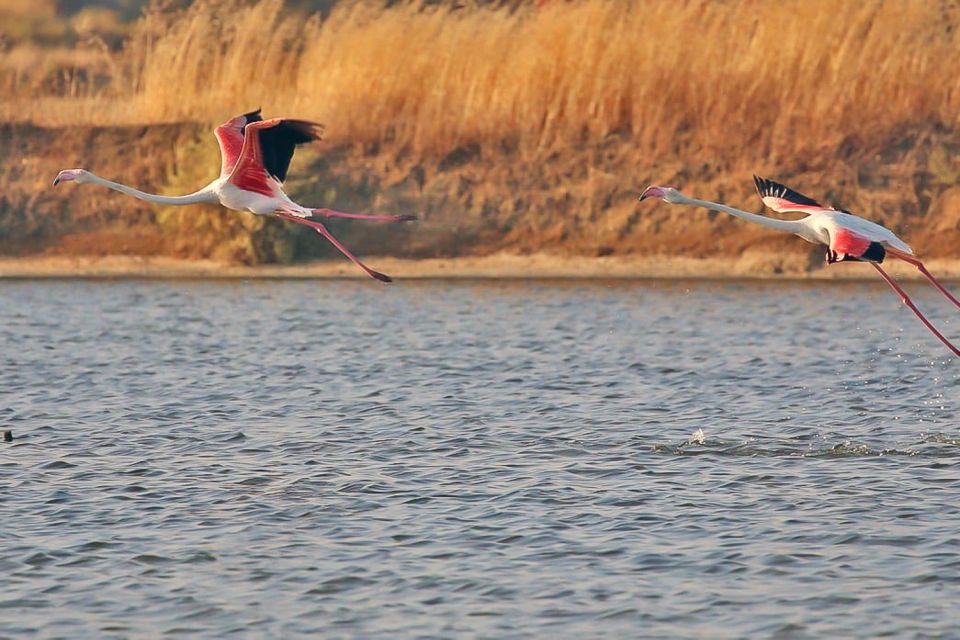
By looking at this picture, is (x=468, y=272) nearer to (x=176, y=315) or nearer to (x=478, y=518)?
(x=176, y=315)

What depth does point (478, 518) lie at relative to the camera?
10586 millimetres

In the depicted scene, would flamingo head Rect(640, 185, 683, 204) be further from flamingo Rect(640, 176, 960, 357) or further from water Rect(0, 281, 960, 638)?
water Rect(0, 281, 960, 638)

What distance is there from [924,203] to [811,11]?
11.8 ft

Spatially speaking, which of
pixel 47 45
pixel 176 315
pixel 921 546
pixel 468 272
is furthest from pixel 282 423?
pixel 47 45

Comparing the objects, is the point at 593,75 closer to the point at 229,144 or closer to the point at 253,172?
the point at 229,144

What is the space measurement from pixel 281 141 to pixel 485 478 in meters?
2.87

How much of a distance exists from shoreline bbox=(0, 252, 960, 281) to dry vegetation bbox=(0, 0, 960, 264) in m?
0.53

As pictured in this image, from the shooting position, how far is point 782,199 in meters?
12.0

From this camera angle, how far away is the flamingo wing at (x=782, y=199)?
11883 millimetres

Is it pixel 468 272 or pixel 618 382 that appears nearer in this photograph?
pixel 618 382

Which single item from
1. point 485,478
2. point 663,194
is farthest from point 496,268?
point 663,194

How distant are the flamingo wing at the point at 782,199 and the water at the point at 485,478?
5.77 feet

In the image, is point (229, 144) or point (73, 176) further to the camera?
point (229, 144)

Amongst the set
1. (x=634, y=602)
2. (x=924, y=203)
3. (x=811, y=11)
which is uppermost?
(x=811, y=11)
